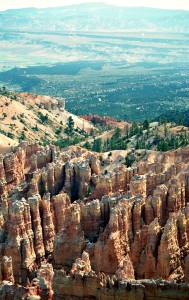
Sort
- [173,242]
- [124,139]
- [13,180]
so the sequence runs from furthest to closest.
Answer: [124,139]
[13,180]
[173,242]

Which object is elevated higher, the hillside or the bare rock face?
the bare rock face

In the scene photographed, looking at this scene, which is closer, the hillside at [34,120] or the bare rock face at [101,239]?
the bare rock face at [101,239]

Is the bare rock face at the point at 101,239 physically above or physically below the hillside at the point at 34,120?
above

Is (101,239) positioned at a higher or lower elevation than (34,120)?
higher

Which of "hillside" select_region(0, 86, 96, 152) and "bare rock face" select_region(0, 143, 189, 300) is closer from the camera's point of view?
"bare rock face" select_region(0, 143, 189, 300)

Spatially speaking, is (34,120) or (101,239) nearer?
(101,239)

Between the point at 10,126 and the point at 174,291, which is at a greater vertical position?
the point at 174,291

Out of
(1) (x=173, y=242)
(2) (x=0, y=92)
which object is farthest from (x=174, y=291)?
(2) (x=0, y=92)

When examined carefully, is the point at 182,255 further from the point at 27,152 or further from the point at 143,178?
the point at 27,152
